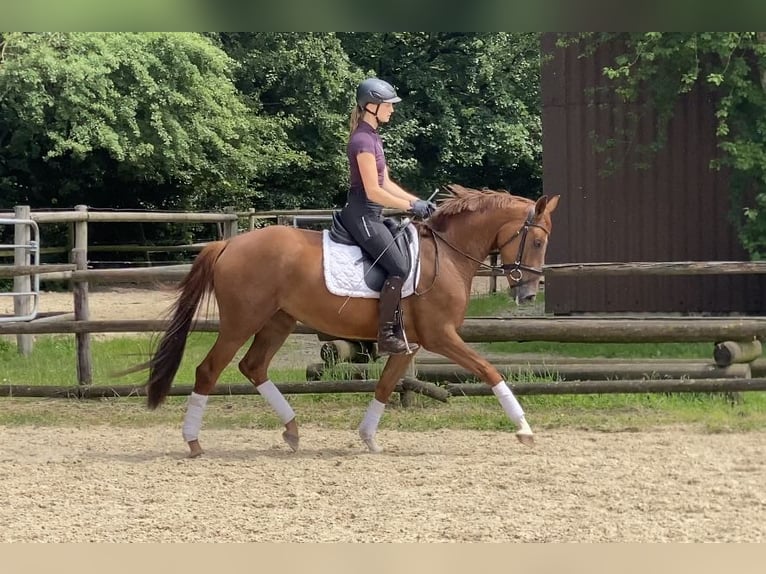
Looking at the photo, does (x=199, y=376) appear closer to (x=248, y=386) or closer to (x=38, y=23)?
(x=248, y=386)

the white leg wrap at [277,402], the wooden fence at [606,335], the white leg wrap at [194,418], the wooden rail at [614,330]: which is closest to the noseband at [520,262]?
the wooden fence at [606,335]

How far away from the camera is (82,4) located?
2.10 m

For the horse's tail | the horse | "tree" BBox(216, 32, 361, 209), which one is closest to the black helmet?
the horse

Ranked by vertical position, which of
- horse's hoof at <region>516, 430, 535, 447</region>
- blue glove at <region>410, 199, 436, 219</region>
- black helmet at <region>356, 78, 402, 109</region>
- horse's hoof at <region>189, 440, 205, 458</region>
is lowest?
horse's hoof at <region>189, 440, 205, 458</region>

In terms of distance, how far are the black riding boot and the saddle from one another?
79mm

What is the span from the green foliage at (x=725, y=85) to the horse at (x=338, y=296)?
4.74 metres

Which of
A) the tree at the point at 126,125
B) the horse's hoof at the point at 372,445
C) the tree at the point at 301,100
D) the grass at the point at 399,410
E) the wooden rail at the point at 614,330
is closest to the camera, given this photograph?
the horse's hoof at the point at 372,445

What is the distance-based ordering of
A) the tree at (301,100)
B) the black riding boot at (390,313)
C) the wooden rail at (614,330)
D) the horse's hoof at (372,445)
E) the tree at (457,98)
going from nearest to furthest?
the black riding boot at (390,313) < the horse's hoof at (372,445) < the wooden rail at (614,330) < the tree at (301,100) < the tree at (457,98)

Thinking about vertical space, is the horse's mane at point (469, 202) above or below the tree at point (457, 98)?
below

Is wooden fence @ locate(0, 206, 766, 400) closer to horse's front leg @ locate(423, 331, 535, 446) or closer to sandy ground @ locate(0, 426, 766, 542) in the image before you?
sandy ground @ locate(0, 426, 766, 542)

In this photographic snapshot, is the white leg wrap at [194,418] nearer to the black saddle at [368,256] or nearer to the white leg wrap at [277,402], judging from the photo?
the white leg wrap at [277,402]

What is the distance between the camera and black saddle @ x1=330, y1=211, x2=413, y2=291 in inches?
238

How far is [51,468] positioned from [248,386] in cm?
215

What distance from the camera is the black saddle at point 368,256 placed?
6051 mm
